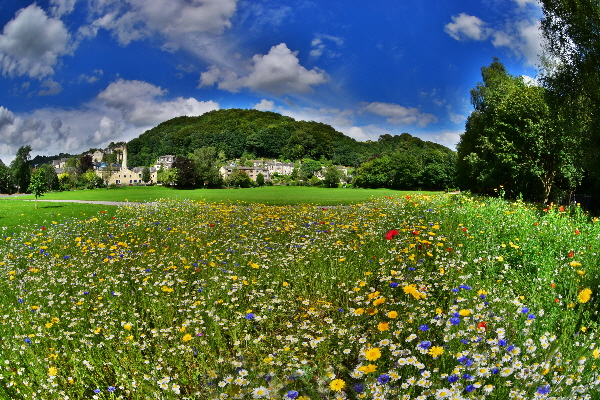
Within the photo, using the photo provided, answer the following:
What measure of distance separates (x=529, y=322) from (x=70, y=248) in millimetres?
8762

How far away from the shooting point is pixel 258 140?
6535 inches

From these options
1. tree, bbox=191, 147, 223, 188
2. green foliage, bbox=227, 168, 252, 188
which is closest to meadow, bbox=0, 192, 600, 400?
tree, bbox=191, 147, 223, 188

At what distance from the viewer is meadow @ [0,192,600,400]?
2.90m

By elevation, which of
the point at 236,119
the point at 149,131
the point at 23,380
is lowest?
the point at 23,380

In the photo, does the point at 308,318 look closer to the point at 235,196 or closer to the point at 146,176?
the point at 235,196

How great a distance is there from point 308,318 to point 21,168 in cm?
9700

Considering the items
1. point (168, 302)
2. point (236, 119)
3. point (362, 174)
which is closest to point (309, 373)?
point (168, 302)

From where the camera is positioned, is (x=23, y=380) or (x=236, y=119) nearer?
(x=23, y=380)

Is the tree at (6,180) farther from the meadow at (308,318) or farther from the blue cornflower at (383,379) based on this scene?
the blue cornflower at (383,379)

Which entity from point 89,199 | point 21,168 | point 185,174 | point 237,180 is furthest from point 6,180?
point 89,199

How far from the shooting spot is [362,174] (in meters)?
105

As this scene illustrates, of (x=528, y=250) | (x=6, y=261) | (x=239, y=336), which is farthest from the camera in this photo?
(x=6, y=261)

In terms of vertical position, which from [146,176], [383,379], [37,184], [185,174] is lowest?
[383,379]

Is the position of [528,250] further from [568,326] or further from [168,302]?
[168,302]
